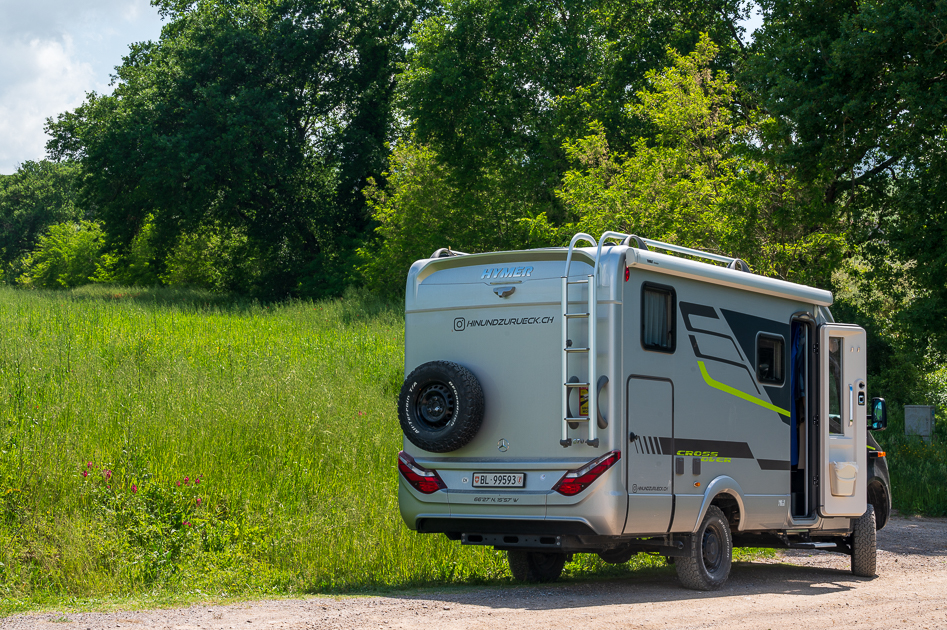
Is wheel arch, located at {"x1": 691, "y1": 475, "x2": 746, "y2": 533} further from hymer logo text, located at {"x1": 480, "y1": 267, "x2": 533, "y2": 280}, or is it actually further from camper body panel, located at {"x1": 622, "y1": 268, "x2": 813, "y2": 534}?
hymer logo text, located at {"x1": 480, "y1": 267, "x2": 533, "y2": 280}

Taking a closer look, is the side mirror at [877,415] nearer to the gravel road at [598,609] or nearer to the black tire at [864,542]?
the black tire at [864,542]

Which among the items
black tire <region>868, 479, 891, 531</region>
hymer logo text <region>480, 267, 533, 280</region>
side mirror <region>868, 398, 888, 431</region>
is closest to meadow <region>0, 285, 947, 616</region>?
black tire <region>868, 479, 891, 531</region>

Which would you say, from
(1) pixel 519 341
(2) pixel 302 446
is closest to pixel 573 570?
(1) pixel 519 341

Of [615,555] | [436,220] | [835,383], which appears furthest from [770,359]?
[436,220]

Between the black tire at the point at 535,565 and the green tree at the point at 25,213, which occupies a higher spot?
the green tree at the point at 25,213

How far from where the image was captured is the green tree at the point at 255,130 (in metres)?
37.1

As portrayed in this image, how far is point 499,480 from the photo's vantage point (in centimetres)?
779

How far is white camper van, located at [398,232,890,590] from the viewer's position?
741 centimetres

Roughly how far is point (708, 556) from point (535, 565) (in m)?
1.68

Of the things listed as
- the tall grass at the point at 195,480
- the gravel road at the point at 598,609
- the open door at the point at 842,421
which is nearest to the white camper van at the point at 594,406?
the gravel road at the point at 598,609

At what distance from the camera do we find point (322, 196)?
4428cm

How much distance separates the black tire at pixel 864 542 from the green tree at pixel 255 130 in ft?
101

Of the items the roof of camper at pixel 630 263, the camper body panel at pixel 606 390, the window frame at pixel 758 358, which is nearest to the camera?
the camper body panel at pixel 606 390

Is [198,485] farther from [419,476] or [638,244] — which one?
[638,244]
